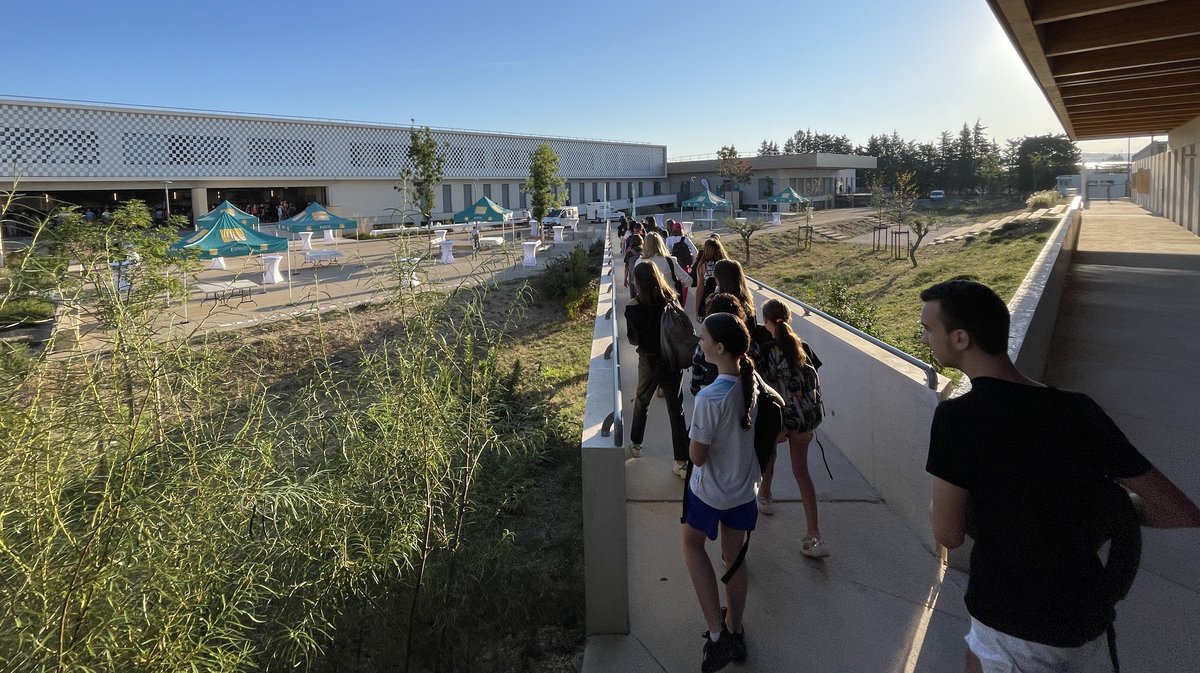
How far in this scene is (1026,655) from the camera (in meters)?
1.87

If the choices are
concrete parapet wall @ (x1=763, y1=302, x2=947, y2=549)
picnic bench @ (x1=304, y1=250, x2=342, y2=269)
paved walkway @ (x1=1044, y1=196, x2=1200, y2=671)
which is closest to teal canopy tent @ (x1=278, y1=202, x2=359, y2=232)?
picnic bench @ (x1=304, y1=250, x2=342, y2=269)

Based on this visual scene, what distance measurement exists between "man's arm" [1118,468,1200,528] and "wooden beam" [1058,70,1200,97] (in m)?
13.3

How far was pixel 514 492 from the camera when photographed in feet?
16.6

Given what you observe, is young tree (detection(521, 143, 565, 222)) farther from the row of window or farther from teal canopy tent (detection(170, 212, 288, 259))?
teal canopy tent (detection(170, 212, 288, 259))

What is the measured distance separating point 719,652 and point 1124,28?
9.52 metres

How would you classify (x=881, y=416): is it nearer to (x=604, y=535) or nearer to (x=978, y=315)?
(x=604, y=535)

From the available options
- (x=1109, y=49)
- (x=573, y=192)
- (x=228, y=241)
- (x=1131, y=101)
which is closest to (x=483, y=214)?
(x=228, y=241)

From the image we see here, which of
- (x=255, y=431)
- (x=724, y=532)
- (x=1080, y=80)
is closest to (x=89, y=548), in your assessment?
(x=255, y=431)

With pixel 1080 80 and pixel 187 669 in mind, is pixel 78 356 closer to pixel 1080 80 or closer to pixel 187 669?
pixel 187 669

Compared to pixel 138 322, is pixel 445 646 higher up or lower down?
→ lower down

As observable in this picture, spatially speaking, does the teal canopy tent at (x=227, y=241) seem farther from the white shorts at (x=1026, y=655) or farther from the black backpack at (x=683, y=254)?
the white shorts at (x=1026, y=655)

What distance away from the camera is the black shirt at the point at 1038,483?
5.91 feet

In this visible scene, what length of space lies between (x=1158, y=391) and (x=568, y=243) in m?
26.1

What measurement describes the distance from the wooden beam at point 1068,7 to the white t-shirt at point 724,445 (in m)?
6.96
